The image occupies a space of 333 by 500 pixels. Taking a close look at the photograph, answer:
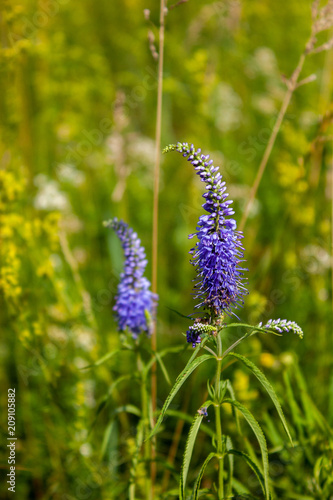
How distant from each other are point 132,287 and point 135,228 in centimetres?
235

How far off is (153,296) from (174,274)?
2.14 meters

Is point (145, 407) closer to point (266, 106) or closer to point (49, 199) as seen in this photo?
point (49, 199)

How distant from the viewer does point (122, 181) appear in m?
3.56

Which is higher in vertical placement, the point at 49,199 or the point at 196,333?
the point at 49,199

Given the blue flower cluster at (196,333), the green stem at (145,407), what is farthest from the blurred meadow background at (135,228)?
the blue flower cluster at (196,333)

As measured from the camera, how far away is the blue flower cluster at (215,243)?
4.21 feet

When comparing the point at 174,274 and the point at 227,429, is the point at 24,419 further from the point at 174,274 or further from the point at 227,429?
the point at 174,274

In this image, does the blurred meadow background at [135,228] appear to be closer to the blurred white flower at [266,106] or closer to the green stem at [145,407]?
the blurred white flower at [266,106]

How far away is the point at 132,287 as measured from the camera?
1.90m

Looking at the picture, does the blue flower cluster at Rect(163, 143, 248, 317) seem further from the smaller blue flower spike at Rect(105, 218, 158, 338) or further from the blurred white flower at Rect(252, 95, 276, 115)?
the blurred white flower at Rect(252, 95, 276, 115)

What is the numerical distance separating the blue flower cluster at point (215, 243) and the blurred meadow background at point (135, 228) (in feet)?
2.63

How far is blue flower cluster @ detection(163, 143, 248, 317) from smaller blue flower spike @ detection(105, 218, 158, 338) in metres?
0.48

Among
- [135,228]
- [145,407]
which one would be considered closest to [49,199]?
[135,228]

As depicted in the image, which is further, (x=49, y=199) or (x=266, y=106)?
(x=266, y=106)
